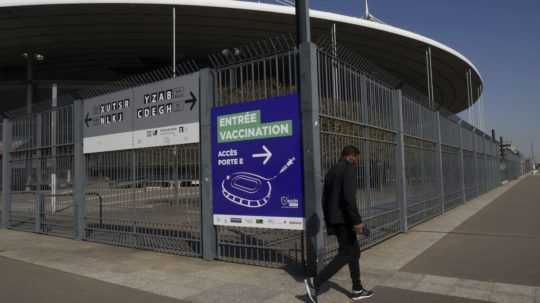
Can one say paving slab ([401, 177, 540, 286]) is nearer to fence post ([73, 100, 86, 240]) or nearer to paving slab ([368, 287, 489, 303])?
paving slab ([368, 287, 489, 303])

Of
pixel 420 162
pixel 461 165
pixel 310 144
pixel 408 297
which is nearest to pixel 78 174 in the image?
pixel 310 144

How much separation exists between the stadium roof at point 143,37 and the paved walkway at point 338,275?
2492 centimetres

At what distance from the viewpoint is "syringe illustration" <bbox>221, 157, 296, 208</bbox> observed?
6.58m

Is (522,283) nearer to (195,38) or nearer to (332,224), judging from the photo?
(332,224)

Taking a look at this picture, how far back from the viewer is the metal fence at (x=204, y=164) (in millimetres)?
7031

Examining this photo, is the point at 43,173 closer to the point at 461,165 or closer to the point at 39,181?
the point at 39,181

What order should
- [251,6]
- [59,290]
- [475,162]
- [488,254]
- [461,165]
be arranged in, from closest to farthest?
1. [59,290]
2. [488,254]
3. [461,165]
4. [475,162]
5. [251,6]

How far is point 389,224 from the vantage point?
9344mm

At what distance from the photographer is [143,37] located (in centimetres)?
3650

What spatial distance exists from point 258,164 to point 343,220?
208cm

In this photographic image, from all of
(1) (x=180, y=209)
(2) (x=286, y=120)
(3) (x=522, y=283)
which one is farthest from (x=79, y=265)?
(3) (x=522, y=283)

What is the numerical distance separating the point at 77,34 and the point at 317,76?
113ft

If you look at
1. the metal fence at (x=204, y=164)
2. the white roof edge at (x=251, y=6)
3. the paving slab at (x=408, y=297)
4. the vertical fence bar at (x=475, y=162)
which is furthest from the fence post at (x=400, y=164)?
the white roof edge at (x=251, y=6)

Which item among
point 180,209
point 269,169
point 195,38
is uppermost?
point 195,38
